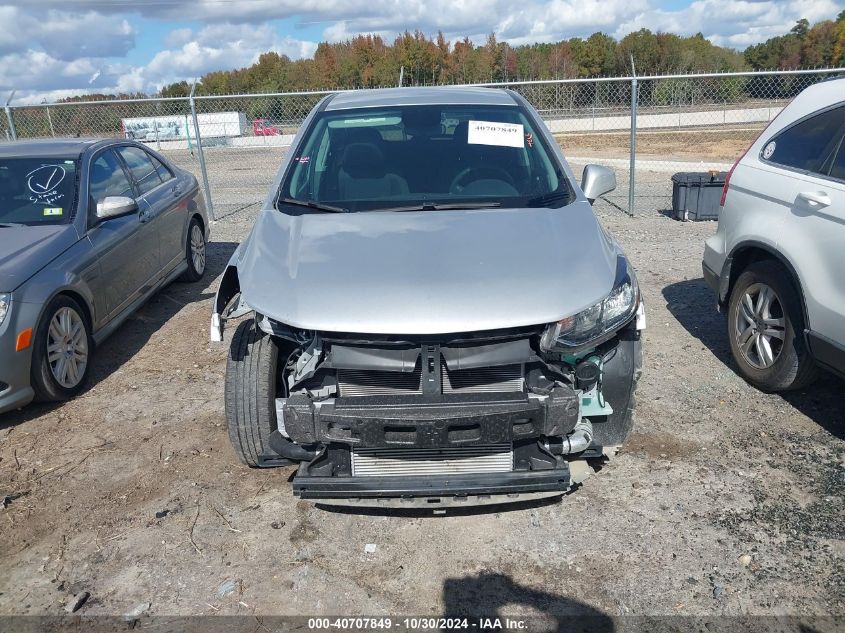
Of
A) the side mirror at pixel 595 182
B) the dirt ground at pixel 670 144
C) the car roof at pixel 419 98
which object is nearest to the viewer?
the side mirror at pixel 595 182

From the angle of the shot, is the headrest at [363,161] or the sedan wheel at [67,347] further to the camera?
the sedan wheel at [67,347]

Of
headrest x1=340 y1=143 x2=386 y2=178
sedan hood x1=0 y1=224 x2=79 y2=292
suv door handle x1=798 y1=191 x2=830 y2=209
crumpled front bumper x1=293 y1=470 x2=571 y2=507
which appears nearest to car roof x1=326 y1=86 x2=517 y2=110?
headrest x1=340 y1=143 x2=386 y2=178

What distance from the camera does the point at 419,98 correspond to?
4.71m

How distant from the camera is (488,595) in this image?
2.96m

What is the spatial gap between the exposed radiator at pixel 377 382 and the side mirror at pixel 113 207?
325 centimetres

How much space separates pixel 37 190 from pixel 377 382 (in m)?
3.91

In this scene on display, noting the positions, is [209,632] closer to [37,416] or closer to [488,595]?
[488,595]

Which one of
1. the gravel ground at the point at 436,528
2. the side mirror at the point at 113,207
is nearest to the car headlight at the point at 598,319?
the gravel ground at the point at 436,528

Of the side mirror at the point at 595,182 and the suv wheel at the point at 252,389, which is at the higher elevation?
the side mirror at the point at 595,182

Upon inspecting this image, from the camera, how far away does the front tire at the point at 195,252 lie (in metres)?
7.37

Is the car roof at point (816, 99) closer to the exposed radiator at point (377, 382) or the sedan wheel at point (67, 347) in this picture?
the exposed radiator at point (377, 382)

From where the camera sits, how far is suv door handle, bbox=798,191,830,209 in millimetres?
4059

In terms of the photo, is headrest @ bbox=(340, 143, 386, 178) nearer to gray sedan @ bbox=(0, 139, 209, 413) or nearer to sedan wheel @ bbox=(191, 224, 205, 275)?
gray sedan @ bbox=(0, 139, 209, 413)

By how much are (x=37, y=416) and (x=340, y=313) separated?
292 centimetres
